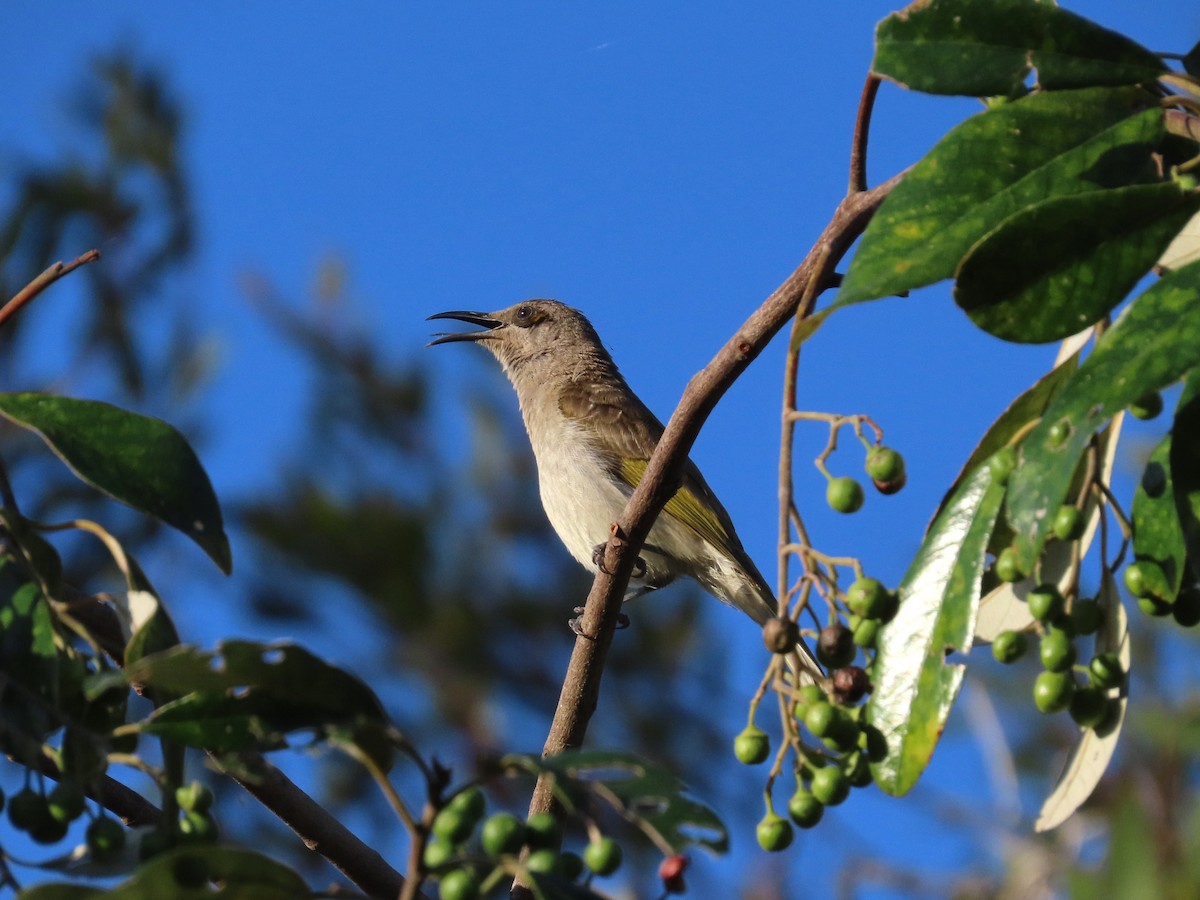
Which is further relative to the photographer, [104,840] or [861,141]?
[861,141]

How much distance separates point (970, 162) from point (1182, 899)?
1307mm

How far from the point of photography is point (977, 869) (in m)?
4.29

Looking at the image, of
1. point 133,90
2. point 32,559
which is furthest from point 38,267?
point 32,559

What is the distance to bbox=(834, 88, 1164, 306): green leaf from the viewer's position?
1.91 m

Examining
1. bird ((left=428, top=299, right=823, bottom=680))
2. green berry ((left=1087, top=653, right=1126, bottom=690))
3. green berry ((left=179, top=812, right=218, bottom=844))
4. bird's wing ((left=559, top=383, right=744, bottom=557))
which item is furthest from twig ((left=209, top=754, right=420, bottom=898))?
bird's wing ((left=559, top=383, right=744, bottom=557))

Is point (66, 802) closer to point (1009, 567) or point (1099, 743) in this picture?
point (1009, 567)

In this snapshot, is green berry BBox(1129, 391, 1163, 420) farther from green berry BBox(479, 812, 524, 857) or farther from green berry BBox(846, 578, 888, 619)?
green berry BBox(479, 812, 524, 857)

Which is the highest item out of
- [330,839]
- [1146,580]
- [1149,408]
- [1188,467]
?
[1149,408]

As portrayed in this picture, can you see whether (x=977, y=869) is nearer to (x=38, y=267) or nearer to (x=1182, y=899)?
(x=1182, y=899)

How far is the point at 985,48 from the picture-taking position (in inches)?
85.2

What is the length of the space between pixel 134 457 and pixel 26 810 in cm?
60

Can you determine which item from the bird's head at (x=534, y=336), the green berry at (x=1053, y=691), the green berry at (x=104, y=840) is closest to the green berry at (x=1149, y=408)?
the green berry at (x=1053, y=691)

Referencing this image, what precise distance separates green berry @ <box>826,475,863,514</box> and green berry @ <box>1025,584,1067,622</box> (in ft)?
0.96

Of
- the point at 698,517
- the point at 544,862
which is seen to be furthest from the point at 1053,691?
the point at 698,517
